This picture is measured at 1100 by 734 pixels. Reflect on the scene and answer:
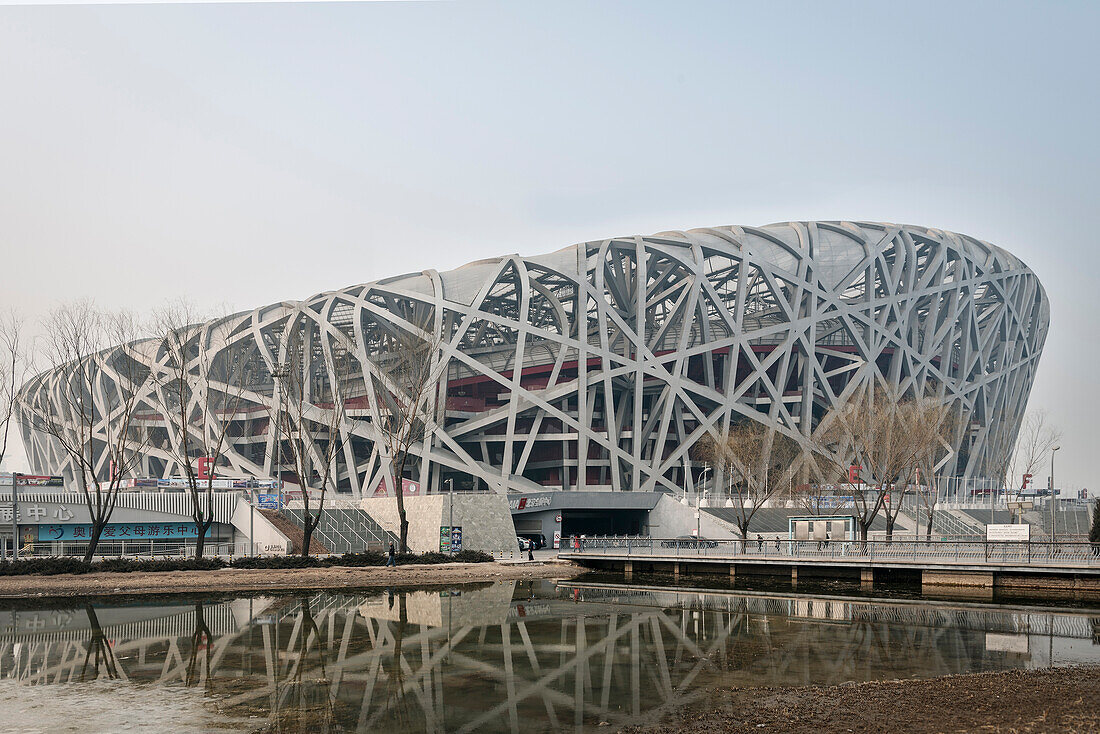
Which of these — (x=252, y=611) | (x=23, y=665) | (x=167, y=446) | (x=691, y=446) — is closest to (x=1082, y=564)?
(x=252, y=611)

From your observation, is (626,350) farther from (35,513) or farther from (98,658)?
(98,658)

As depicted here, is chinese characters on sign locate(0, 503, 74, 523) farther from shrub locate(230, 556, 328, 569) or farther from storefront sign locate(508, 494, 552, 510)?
storefront sign locate(508, 494, 552, 510)

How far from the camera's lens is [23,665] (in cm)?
1825

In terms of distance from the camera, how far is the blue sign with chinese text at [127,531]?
46.0m

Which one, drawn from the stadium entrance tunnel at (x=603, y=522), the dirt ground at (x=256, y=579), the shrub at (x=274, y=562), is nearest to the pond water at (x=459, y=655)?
the dirt ground at (x=256, y=579)

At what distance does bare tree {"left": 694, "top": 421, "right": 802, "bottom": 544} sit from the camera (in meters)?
56.7

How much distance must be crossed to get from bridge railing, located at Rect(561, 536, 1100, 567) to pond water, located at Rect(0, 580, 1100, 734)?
6511mm

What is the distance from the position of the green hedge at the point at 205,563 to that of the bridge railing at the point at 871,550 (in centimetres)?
795

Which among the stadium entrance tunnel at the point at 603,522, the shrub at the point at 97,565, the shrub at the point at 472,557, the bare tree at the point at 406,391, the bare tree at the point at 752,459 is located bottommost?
the stadium entrance tunnel at the point at 603,522

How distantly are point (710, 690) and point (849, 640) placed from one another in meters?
7.15

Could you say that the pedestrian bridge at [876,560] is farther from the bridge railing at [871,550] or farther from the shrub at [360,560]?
the shrub at [360,560]

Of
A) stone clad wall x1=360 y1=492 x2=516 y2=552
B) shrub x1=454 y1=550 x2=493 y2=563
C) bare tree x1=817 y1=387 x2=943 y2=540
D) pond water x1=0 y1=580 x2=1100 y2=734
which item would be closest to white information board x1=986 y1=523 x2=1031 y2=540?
bare tree x1=817 y1=387 x2=943 y2=540

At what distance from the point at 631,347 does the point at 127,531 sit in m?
38.0

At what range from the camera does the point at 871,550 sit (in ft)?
127
